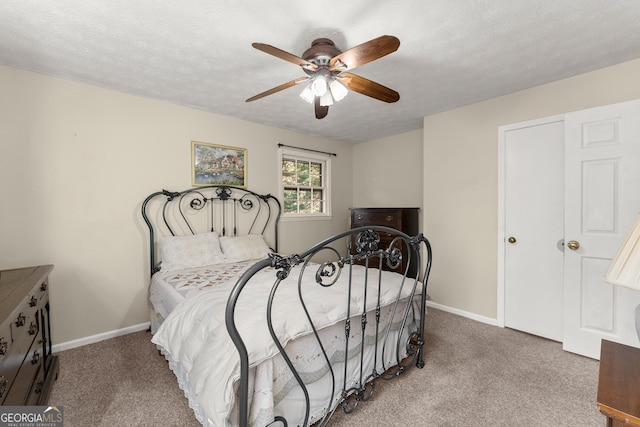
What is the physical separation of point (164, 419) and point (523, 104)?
392cm

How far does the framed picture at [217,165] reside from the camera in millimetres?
3285

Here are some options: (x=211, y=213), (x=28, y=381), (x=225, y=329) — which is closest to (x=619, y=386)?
(x=225, y=329)

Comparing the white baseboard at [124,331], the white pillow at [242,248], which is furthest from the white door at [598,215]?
the white pillow at [242,248]

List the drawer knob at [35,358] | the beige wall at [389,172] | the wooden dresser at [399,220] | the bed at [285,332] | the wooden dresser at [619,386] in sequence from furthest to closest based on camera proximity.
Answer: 1. the beige wall at [389,172]
2. the wooden dresser at [399,220]
3. the drawer knob at [35,358]
4. the bed at [285,332]
5. the wooden dresser at [619,386]

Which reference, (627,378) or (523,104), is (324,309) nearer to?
(627,378)

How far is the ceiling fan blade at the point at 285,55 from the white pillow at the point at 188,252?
213cm

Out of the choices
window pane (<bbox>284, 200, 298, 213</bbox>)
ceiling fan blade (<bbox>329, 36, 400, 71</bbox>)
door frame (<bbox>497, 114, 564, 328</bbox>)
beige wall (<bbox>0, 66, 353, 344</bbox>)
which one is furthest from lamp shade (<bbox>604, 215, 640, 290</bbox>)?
window pane (<bbox>284, 200, 298, 213</bbox>)

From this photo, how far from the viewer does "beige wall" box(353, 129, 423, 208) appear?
4.18 metres

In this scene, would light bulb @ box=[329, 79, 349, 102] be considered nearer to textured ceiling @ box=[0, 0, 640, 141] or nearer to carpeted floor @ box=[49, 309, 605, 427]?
textured ceiling @ box=[0, 0, 640, 141]

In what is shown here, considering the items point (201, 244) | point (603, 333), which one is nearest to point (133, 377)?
point (201, 244)

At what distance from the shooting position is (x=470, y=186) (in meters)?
3.21

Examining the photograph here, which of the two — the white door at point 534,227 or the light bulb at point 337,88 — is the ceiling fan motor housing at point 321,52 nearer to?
the light bulb at point 337,88

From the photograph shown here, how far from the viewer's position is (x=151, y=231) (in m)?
2.94

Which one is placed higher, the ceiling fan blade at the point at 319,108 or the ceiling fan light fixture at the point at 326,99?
the ceiling fan blade at the point at 319,108
